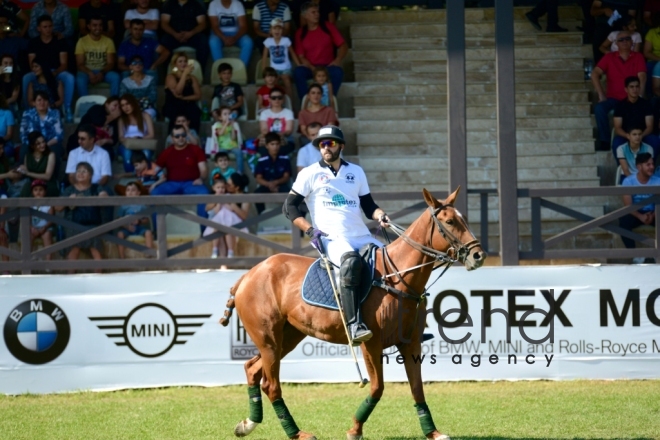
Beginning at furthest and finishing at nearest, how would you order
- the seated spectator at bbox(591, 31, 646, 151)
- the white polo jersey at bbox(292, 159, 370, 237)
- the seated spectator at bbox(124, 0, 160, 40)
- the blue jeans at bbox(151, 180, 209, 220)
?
the seated spectator at bbox(124, 0, 160, 40), the seated spectator at bbox(591, 31, 646, 151), the blue jeans at bbox(151, 180, 209, 220), the white polo jersey at bbox(292, 159, 370, 237)

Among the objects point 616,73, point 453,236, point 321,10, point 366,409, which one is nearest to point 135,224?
point 321,10

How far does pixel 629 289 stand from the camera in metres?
12.2

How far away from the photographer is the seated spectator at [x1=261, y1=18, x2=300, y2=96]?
1650cm

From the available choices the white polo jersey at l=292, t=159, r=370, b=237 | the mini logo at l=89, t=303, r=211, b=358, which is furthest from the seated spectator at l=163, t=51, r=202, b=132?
the white polo jersey at l=292, t=159, r=370, b=237

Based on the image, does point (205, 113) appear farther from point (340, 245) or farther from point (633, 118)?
point (340, 245)

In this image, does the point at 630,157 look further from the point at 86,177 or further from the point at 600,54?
the point at 86,177

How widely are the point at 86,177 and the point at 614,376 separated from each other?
7601 mm

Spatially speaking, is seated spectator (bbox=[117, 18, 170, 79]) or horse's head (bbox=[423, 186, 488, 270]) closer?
horse's head (bbox=[423, 186, 488, 270])

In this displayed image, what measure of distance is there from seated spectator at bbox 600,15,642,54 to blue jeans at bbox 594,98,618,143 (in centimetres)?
103

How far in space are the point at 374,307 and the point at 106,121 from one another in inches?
308

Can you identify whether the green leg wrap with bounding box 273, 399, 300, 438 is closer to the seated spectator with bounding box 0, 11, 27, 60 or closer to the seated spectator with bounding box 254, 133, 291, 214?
the seated spectator with bounding box 254, 133, 291, 214

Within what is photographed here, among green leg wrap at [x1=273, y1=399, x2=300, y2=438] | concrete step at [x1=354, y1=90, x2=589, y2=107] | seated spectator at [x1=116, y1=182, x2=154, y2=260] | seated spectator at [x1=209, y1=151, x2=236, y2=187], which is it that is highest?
concrete step at [x1=354, y1=90, x2=589, y2=107]

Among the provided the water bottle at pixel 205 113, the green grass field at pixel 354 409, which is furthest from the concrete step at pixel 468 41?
the green grass field at pixel 354 409

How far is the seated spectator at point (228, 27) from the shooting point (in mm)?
16938
